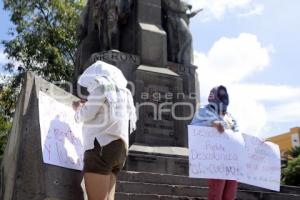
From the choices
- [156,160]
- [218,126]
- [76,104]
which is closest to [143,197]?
[218,126]

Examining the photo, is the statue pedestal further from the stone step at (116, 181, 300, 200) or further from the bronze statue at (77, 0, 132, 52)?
the stone step at (116, 181, 300, 200)

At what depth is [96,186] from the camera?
390 cm

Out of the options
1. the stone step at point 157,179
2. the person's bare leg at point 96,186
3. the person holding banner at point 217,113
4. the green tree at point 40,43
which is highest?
the green tree at point 40,43

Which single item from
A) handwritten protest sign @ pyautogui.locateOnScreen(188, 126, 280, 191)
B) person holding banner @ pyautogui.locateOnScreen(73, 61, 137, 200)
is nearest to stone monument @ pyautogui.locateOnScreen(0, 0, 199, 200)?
handwritten protest sign @ pyautogui.locateOnScreen(188, 126, 280, 191)

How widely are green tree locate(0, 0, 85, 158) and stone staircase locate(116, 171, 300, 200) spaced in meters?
17.4

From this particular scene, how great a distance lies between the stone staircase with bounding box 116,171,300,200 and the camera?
647cm

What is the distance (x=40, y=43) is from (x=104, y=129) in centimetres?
2138

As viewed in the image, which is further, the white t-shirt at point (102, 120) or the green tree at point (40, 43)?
the green tree at point (40, 43)

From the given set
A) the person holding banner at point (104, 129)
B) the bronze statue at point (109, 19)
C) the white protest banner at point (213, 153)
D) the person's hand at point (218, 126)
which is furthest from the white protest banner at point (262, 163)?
the bronze statue at point (109, 19)

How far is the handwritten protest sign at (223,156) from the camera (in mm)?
5633

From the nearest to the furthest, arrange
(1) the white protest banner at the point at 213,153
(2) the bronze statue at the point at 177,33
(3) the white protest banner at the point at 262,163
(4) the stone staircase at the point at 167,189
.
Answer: (1) the white protest banner at the point at 213,153 < (3) the white protest banner at the point at 262,163 < (4) the stone staircase at the point at 167,189 < (2) the bronze statue at the point at 177,33

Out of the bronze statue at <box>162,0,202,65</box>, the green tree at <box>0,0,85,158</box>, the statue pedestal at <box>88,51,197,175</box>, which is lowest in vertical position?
the statue pedestal at <box>88,51,197,175</box>

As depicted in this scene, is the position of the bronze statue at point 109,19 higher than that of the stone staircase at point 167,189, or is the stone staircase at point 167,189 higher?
the bronze statue at point 109,19

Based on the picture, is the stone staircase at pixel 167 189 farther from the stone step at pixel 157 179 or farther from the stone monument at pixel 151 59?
the stone monument at pixel 151 59
